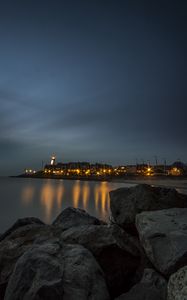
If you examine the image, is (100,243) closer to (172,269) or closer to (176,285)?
(172,269)

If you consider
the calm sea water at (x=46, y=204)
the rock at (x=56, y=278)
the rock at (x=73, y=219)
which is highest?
the rock at (x=73, y=219)

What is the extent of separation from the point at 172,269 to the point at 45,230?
3759 millimetres

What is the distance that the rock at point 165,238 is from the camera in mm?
3865

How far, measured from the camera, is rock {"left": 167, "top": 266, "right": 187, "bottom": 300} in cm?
286

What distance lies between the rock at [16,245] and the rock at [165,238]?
2.16m

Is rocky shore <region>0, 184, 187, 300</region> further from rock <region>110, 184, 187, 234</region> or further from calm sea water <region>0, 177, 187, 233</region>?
calm sea water <region>0, 177, 187, 233</region>

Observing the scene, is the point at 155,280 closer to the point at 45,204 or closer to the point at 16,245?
the point at 16,245

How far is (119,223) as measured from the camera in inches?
241

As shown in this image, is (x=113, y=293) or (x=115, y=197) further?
(x=115, y=197)

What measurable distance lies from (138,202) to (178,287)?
3.22m

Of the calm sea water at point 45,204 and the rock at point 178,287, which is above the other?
the rock at point 178,287

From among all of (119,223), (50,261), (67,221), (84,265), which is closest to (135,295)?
(84,265)

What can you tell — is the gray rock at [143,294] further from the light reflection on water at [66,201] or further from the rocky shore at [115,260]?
the light reflection on water at [66,201]

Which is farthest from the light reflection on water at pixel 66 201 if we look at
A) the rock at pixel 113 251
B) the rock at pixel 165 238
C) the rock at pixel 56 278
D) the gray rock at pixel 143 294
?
the gray rock at pixel 143 294
